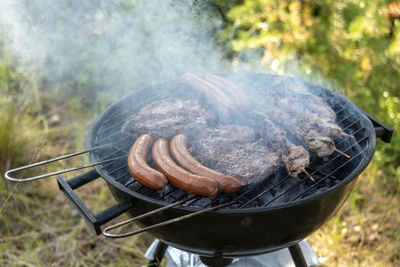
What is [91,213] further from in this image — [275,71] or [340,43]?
[340,43]

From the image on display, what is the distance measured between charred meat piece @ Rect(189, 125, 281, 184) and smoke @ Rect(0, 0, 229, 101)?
6.94 feet

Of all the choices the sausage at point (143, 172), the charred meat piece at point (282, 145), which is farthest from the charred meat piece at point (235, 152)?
the sausage at point (143, 172)

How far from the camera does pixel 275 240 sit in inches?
93.8

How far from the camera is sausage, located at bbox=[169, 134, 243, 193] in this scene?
231cm

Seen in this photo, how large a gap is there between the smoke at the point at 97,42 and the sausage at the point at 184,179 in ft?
8.20

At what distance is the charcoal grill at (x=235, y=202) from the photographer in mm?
2125

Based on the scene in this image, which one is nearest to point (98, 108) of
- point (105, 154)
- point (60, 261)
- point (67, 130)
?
point (67, 130)

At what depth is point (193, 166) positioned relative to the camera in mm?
2441

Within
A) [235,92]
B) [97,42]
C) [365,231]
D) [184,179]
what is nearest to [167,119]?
[235,92]

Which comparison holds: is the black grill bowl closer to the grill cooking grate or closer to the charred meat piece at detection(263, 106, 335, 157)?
the grill cooking grate

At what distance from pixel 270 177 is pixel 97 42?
4.94m

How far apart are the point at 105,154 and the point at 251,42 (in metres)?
4.58

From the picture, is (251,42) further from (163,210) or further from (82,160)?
(163,210)

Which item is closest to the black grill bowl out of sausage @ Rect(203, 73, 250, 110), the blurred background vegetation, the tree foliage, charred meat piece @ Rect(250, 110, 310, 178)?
charred meat piece @ Rect(250, 110, 310, 178)
